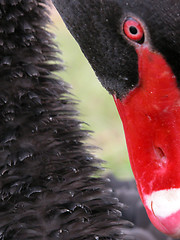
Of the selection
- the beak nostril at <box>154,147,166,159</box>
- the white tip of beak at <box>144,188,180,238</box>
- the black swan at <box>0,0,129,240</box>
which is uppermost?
the beak nostril at <box>154,147,166,159</box>

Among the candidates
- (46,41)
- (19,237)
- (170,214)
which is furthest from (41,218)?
(46,41)

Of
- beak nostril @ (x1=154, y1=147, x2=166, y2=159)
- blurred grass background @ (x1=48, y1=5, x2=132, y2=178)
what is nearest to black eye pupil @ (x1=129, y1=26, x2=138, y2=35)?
beak nostril @ (x1=154, y1=147, x2=166, y2=159)

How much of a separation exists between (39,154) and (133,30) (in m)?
0.46

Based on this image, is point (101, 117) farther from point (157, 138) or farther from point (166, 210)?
point (166, 210)

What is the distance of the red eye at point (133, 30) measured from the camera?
116 centimetres

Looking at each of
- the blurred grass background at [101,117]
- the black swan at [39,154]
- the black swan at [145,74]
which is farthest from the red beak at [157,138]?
the blurred grass background at [101,117]

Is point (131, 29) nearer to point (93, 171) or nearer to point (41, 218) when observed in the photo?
point (93, 171)

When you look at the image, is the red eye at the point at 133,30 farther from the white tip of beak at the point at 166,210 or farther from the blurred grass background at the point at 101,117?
the blurred grass background at the point at 101,117

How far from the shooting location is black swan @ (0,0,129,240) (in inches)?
52.9

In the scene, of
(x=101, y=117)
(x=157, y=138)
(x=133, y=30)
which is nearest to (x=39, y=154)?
(x=157, y=138)

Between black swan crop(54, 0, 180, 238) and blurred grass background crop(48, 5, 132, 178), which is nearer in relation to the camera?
black swan crop(54, 0, 180, 238)

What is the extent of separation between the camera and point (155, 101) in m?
1.24

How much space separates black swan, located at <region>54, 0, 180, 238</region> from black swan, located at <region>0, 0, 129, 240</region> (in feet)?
0.49

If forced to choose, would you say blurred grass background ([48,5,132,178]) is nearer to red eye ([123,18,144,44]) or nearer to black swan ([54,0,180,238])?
black swan ([54,0,180,238])
